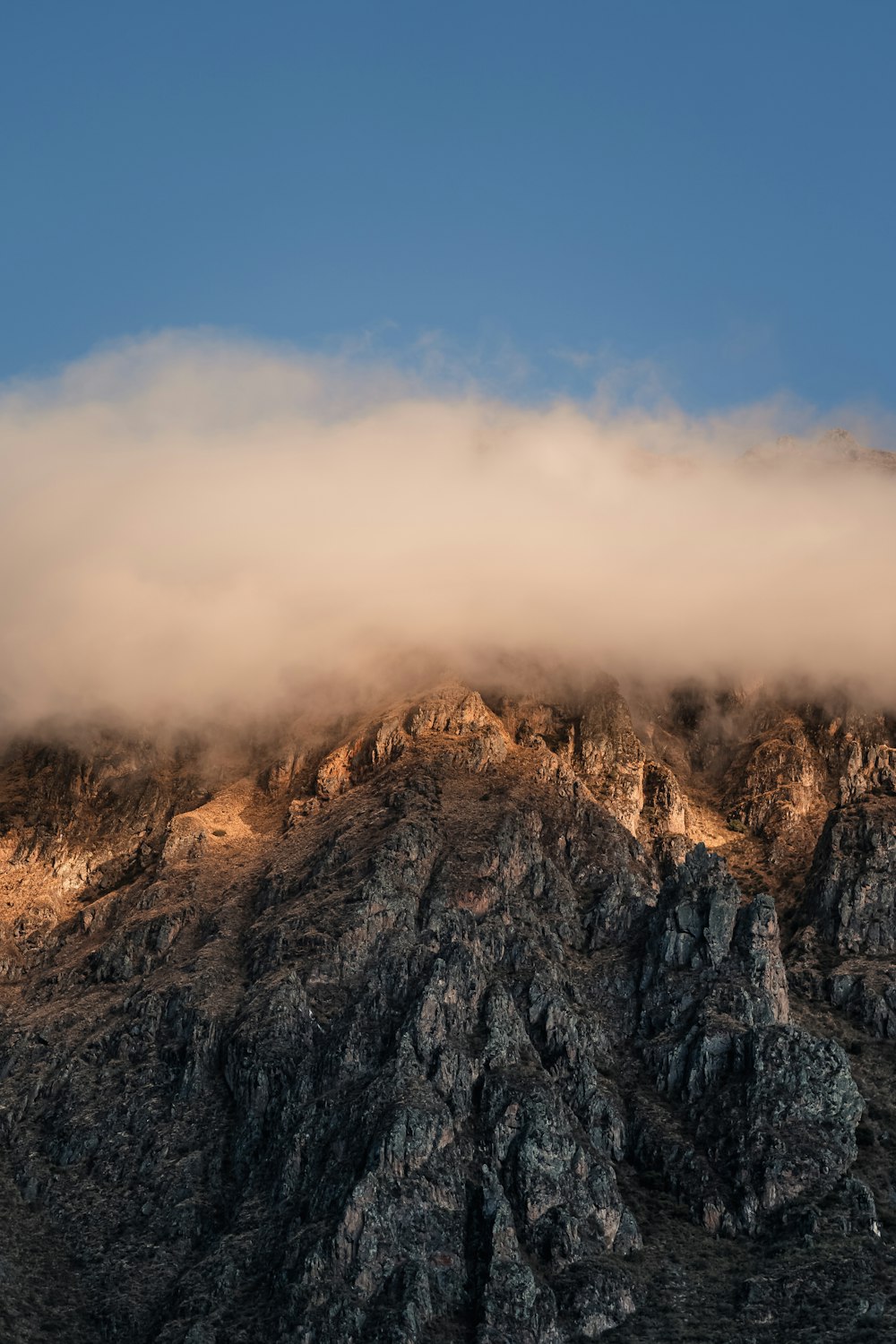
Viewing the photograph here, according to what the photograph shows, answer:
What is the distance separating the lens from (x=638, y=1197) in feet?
593

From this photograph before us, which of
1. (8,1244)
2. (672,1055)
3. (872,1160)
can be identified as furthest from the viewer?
(672,1055)

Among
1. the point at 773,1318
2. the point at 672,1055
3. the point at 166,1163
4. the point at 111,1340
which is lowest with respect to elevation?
the point at 111,1340

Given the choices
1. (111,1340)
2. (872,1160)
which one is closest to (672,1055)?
(872,1160)

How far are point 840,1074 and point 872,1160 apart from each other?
409 inches

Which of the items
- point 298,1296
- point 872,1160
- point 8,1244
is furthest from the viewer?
point 872,1160

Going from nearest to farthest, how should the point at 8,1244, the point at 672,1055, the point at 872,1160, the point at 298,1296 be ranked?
1. the point at 298,1296
2. the point at 8,1244
3. the point at 872,1160
4. the point at 672,1055

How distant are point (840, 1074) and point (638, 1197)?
28427 millimetres

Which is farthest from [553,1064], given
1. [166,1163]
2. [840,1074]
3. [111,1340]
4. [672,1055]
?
[111,1340]

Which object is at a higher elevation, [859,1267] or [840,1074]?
[840,1074]

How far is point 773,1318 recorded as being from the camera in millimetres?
156500

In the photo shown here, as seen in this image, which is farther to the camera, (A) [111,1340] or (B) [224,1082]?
(B) [224,1082]

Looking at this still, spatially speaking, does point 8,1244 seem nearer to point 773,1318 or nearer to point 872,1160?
point 773,1318

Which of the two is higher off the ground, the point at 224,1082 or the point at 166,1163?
the point at 224,1082

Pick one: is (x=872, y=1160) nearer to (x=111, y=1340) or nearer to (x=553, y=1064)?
(x=553, y=1064)
